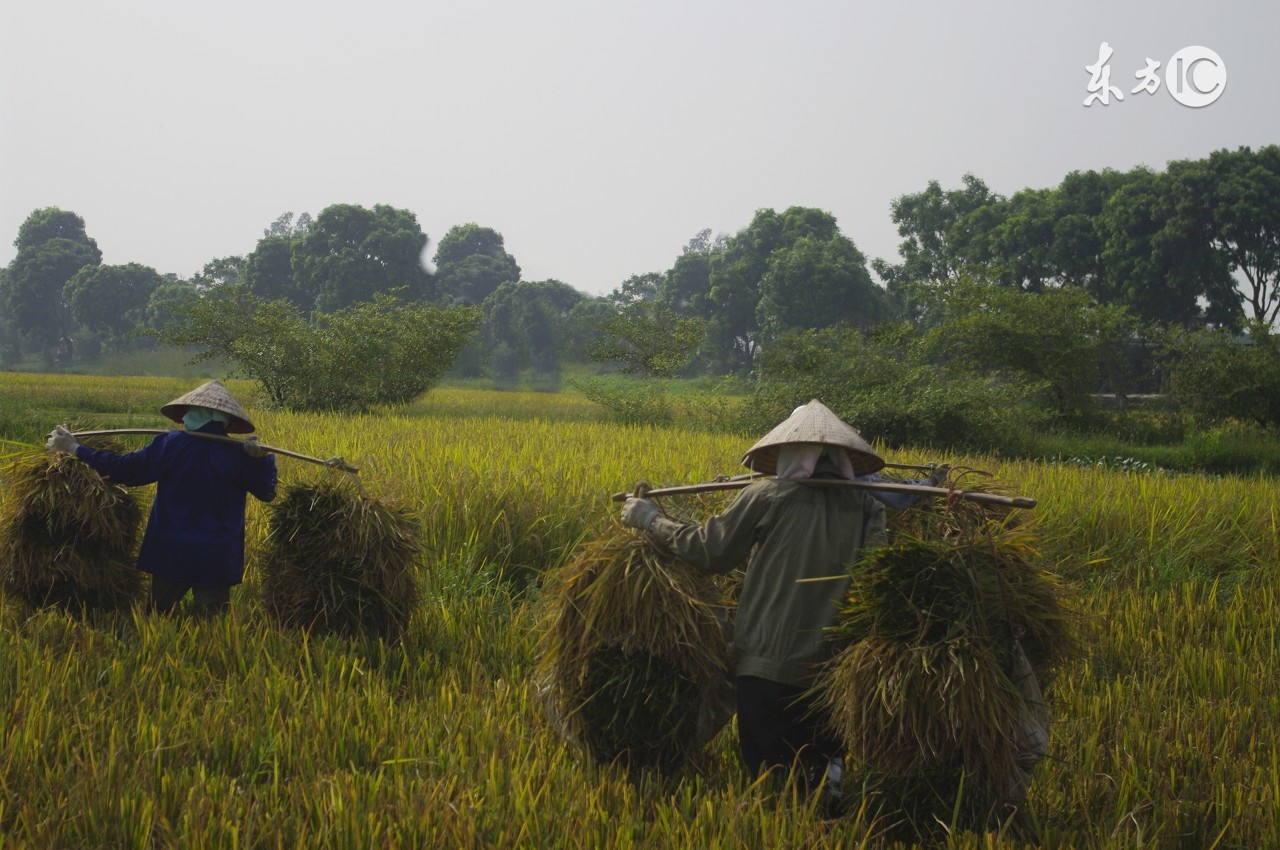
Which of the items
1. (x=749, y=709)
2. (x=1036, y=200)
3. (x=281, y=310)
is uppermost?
(x=1036, y=200)

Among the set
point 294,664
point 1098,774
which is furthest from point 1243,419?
point 294,664

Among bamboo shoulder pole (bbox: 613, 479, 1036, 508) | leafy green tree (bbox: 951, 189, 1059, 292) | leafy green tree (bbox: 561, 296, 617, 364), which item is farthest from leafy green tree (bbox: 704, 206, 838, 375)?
bamboo shoulder pole (bbox: 613, 479, 1036, 508)

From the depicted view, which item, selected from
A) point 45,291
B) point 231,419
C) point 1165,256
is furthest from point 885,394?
point 45,291

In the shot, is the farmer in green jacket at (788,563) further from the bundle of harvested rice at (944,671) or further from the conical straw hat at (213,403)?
the conical straw hat at (213,403)

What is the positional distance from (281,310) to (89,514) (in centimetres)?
1918

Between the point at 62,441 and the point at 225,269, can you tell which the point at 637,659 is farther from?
the point at 225,269

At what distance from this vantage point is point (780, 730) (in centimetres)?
302

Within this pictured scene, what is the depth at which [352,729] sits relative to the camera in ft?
10.5

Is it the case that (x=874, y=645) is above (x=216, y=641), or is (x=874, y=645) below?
above

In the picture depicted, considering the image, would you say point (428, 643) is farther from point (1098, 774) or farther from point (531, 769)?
point (1098, 774)

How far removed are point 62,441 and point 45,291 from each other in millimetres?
57104

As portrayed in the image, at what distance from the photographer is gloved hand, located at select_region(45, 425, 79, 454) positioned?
4.38 m

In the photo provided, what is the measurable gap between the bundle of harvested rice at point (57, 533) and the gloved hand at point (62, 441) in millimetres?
74

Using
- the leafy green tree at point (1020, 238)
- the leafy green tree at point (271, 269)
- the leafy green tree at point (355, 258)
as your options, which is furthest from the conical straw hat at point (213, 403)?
the leafy green tree at point (271, 269)
